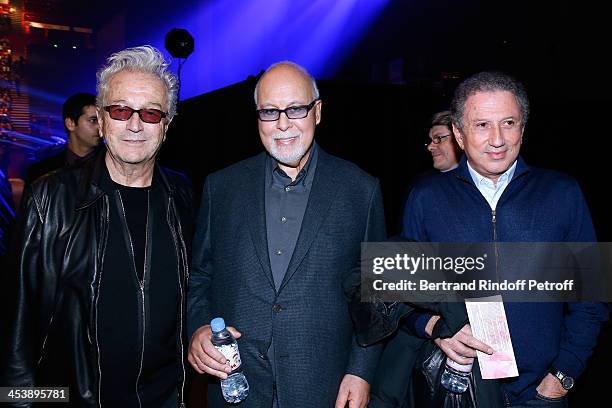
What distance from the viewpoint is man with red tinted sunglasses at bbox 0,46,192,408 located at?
78.5 inches

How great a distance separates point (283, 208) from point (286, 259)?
0.76ft

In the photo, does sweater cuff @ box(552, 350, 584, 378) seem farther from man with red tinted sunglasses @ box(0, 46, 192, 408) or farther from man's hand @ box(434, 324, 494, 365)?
man with red tinted sunglasses @ box(0, 46, 192, 408)

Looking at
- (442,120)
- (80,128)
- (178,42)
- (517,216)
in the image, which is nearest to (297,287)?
(517,216)

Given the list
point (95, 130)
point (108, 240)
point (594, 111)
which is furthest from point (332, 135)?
point (108, 240)

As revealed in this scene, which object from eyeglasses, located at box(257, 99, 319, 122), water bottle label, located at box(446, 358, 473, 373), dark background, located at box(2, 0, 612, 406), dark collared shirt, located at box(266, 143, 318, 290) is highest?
dark background, located at box(2, 0, 612, 406)

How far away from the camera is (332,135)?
233 inches

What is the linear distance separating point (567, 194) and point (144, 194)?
73.8 inches

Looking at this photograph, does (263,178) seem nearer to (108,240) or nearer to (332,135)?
(108,240)

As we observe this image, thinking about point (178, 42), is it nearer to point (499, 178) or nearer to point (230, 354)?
point (499, 178)

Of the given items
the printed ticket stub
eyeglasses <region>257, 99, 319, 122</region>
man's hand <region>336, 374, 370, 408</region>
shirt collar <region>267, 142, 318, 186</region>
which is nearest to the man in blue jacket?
the printed ticket stub

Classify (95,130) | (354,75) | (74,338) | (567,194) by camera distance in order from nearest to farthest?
1. (74,338)
2. (567,194)
3. (95,130)
4. (354,75)

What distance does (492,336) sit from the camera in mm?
1923

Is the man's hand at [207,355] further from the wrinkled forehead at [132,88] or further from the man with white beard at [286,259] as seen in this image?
the wrinkled forehead at [132,88]

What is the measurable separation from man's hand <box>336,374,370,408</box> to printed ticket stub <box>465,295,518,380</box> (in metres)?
0.48
